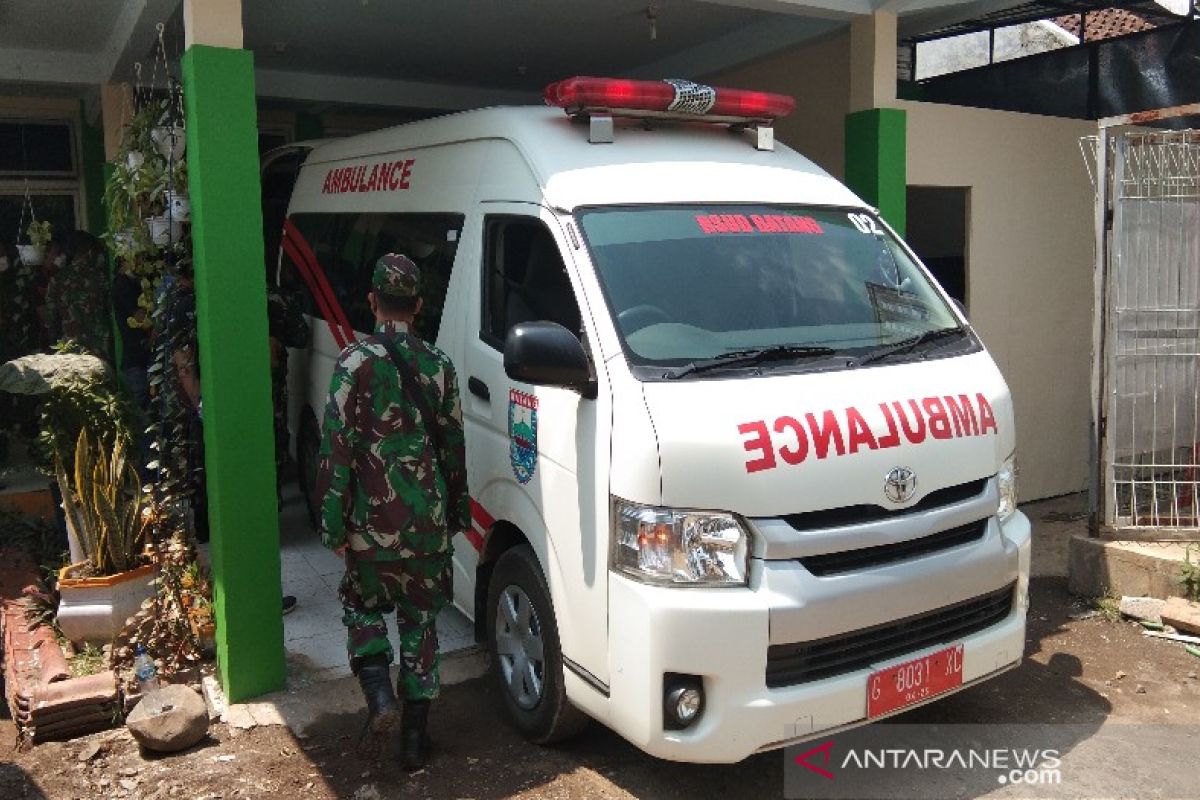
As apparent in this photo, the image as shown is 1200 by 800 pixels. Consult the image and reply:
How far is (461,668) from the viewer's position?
4715mm

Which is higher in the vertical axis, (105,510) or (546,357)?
(546,357)

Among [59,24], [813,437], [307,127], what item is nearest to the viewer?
[813,437]

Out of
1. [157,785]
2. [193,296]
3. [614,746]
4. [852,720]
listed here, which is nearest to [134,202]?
[193,296]

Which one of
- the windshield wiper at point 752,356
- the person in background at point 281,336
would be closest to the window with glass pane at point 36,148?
the person in background at point 281,336

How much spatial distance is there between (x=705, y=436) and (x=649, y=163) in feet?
4.72

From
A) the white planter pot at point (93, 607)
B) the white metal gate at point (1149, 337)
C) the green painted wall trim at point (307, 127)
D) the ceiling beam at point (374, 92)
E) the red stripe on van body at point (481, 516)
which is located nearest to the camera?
the red stripe on van body at point (481, 516)

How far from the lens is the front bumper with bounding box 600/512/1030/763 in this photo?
10.4ft

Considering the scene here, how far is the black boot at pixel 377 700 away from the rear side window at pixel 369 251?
5.13 ft

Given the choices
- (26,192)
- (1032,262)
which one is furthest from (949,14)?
(26,192)

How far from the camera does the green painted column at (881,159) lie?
19.7 ft

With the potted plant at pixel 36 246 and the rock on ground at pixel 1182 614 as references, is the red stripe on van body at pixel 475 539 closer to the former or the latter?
the rock on ground at pixel 1182 614

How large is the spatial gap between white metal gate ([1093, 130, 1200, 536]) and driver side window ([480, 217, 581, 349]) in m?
3.23

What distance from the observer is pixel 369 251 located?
18.8 feet

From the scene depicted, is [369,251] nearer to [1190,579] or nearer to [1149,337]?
[1149,337]
